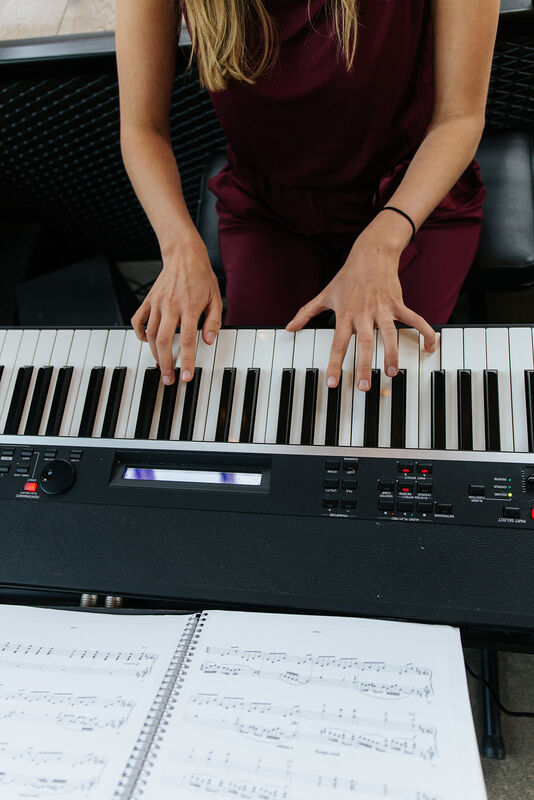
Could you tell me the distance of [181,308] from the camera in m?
0.96

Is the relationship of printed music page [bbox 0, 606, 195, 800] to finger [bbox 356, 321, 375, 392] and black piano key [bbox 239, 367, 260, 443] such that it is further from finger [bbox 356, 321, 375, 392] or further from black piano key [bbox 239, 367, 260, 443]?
finger [bbox 356, 321, 375, 392]

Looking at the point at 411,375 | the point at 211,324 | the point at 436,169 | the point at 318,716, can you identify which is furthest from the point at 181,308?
the point at 318,716

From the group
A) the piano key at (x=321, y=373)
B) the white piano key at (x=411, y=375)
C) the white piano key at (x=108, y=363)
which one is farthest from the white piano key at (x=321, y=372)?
the white piano key at (x=108, y=363)

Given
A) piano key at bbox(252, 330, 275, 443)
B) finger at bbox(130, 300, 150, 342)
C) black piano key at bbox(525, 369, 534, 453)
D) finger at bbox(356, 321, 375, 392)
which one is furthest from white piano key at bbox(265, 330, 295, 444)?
black piano key at bbox(525, 369, 534, 453)

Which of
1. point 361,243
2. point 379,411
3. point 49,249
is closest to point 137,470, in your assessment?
point 379,411

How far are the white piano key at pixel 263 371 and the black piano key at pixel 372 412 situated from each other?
0.46 ft

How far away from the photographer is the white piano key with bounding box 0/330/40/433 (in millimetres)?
993

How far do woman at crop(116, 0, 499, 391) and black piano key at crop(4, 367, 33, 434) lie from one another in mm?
204

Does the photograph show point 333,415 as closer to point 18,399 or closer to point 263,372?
point 263,372

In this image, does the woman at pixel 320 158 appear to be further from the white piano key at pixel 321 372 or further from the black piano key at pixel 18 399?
the black piano key at pixel 18 399

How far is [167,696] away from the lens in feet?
2.31

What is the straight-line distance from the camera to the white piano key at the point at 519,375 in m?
0.81

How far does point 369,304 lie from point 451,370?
15cm

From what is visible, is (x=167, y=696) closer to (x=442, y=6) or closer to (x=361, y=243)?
(x=361, y=243)
